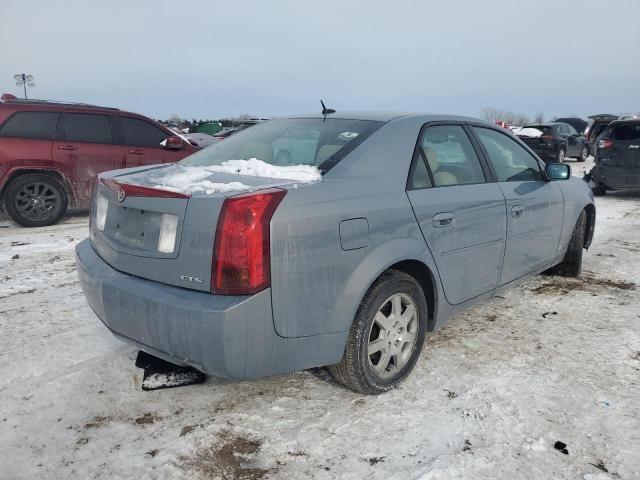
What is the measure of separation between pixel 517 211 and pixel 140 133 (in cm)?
634

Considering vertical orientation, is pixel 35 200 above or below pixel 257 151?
below

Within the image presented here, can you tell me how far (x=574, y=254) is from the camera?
15.2 ft

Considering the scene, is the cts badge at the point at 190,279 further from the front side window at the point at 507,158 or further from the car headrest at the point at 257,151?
the front side window at the point at 507,158

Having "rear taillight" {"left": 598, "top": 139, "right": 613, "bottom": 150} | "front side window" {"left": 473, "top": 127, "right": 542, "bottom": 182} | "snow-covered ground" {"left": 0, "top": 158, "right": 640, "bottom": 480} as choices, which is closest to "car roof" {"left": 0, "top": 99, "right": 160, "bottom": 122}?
"snow-covered ground" {"left": 0, "top": 158, "right": 640, "bottom": 480}

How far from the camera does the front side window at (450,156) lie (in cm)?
301

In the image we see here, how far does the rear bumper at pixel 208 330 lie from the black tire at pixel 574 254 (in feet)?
10.2

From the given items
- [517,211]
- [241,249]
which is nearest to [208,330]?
[241,249]

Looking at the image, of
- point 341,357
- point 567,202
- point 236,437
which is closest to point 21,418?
point 236,437

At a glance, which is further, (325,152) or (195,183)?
(325,152)

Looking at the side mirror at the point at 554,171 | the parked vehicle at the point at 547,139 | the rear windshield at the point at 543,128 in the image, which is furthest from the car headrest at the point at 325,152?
the rear windshield at the point at 543,128

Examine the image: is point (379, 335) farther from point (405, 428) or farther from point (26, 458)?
point (26, 458)

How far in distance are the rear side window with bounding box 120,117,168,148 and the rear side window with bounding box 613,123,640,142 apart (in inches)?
337

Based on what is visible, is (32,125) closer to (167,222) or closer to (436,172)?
(167,222)

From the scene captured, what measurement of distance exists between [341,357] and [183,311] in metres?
0.81
